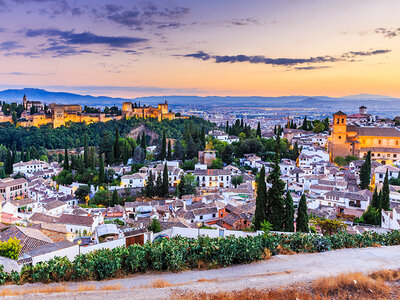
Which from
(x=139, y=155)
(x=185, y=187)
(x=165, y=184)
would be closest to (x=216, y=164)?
(x=185, y=187)

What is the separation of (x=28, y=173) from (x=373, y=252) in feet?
Answer: 125

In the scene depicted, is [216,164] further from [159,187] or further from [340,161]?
[340,161]

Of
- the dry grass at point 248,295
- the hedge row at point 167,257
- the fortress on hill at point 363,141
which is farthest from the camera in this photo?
the fortress on hill at point 363,141

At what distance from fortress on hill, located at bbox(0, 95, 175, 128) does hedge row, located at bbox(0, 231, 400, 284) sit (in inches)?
2187

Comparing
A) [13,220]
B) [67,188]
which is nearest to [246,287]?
[13,220]

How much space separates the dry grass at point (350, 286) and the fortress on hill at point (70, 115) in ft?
189

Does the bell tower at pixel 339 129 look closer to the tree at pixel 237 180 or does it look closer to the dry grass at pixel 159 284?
the tree at pixel 237 180

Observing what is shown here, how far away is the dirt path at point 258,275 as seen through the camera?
6.37m

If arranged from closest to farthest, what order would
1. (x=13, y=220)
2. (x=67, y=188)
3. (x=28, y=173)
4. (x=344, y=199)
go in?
(x=13, y=220), (x=344, y=199), (x=67, y=188), (x=28, y=173)

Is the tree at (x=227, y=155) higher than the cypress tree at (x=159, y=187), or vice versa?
the tree at (x=227, y=155)

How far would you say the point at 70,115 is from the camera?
62281 millimetres

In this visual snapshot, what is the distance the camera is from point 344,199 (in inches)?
867

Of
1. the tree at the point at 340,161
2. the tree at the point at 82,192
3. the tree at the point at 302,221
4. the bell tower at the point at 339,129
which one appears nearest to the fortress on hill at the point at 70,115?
the tree at the point at 82,192

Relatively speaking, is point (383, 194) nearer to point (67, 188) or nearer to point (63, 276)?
point (63, 276)
